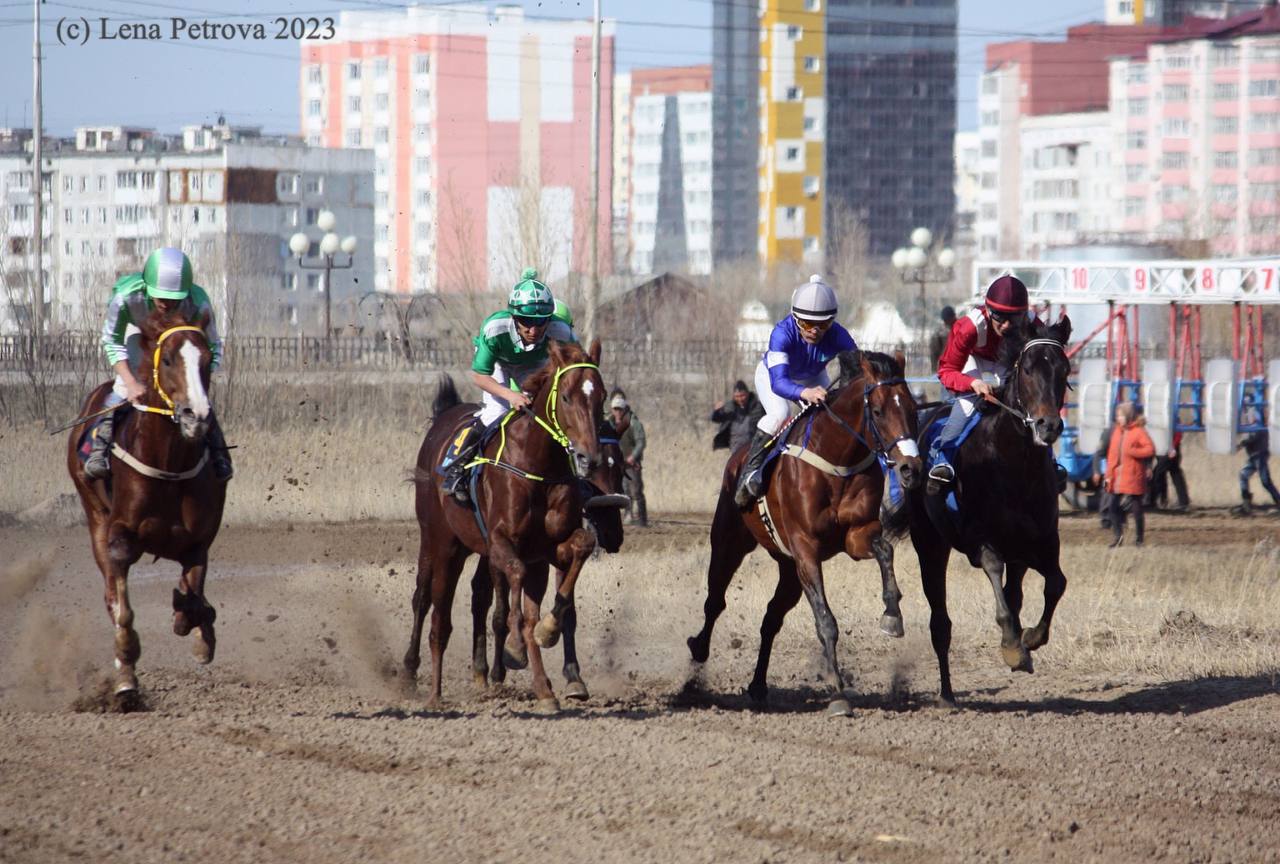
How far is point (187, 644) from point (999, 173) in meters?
122

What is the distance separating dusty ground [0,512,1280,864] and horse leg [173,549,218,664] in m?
0.42

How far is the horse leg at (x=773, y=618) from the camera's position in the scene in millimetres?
10852

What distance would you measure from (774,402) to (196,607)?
3765 mm

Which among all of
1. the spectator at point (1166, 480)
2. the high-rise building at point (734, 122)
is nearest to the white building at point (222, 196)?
the spectator at point (1166, 480)

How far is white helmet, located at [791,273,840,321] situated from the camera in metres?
10.1

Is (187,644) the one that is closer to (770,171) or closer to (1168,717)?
(1168,717)

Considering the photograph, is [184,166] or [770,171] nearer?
[184,166]

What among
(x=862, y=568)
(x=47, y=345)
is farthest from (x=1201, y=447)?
(x=47, y=345)

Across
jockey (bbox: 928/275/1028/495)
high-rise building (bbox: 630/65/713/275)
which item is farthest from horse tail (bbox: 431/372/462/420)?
high-rise building (bbox: 630/65/713/275)

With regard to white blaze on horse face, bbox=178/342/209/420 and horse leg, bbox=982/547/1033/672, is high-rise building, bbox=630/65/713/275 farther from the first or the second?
white blaze on horse face, bbox=178/342/209/420

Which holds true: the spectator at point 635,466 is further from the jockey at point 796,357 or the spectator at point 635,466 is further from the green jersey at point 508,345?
the jockey at point 796,357

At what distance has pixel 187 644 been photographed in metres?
13.7

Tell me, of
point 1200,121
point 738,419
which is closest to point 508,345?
point 738,419

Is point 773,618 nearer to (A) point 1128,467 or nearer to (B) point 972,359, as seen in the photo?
(B) point 972,359
